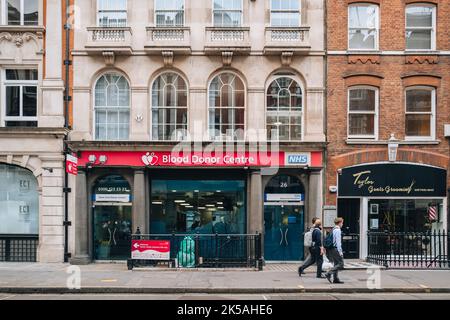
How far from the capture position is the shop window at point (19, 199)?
21.1m

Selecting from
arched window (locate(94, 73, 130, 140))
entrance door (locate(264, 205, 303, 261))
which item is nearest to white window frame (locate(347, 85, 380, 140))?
entrance door (locate(264, 205, 303, 261))

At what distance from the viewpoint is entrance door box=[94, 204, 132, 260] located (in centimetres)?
2109

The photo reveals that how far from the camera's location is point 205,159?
2062 centimetres

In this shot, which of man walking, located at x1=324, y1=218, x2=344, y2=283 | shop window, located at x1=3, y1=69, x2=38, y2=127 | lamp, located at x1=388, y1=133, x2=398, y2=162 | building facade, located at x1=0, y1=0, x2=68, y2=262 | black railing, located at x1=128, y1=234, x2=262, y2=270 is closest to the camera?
man walking, located at x1=324, y1=218, x2=344, y2=283

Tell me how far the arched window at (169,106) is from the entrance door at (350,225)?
7114mm

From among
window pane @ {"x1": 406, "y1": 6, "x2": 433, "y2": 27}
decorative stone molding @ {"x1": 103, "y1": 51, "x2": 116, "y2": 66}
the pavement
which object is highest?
window pane @ {"x1": 406, "y1": 6, "x2": 433, "y2": 27}

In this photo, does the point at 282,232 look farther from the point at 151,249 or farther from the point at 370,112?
the point at 370,112

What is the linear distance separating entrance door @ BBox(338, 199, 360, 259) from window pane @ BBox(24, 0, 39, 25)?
14248 millimetres

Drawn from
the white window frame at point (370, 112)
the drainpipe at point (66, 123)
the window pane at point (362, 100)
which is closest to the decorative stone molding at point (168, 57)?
the drainpipe at point (66, 123)

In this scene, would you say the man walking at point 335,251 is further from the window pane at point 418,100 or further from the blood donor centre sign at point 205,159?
the window pane at point 418,100

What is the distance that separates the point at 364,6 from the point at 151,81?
359 inches

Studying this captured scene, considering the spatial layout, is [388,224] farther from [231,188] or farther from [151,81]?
[151,81]

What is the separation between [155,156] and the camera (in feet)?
67.5

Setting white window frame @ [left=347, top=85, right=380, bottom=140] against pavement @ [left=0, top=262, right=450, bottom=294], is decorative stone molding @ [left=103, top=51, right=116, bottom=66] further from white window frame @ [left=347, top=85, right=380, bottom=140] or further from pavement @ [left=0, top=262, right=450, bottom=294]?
white window frame @ [left=347, top=85, right=380, bottom=140]
